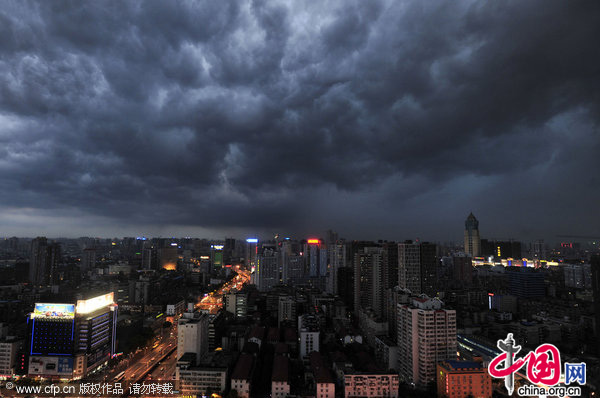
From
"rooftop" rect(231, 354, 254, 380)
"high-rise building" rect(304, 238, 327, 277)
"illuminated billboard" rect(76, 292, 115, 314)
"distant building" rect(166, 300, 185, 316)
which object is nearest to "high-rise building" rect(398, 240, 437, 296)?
"rooftop" rect(231, 354, 254, 380)

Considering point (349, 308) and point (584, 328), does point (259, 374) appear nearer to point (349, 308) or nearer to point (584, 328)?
point (349, 308)

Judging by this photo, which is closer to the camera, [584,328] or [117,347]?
[117,347]

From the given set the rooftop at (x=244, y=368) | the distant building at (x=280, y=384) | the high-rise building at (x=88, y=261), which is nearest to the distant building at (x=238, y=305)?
the rooftop at (x=244, y=368)

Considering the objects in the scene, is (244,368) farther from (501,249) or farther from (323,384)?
(501,249)

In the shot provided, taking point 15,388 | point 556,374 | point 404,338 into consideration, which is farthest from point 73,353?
point 556,374

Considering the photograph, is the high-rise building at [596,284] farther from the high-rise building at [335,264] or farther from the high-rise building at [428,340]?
the high-rise building at [335,264]

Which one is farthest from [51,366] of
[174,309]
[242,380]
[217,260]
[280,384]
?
[217,260]

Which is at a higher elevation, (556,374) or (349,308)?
(556,374)
